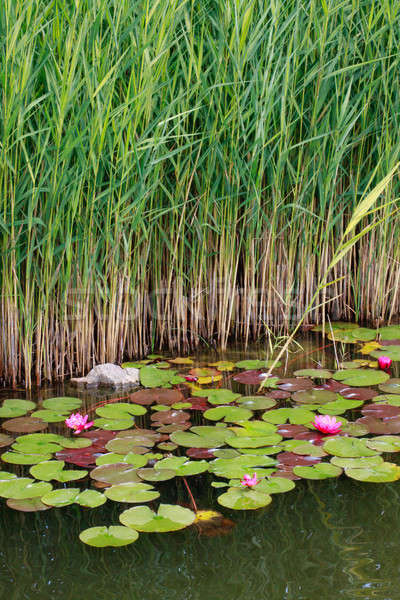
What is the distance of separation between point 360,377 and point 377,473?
30.5 inches

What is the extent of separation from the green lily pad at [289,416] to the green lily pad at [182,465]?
382mm

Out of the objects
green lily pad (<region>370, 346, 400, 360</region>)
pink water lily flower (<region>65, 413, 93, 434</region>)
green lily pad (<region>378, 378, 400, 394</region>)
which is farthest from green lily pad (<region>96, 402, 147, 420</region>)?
green lily pad (<region>370, 346, 400, 360</region>)

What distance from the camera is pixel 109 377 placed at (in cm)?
284

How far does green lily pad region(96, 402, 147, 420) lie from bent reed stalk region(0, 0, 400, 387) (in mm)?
396

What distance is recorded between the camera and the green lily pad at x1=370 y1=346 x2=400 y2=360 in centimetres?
311

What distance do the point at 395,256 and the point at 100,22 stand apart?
5.88 feet

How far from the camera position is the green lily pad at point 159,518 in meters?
1.88

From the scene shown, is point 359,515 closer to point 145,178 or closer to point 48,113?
point 145,178

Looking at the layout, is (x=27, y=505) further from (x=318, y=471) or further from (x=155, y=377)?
(x=155, y=377)

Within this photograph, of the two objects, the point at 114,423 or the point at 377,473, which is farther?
the point at 114,423

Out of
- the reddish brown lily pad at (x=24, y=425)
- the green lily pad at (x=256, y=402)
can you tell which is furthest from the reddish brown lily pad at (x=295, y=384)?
the reddish brown lily pad at (x=24, y=425)

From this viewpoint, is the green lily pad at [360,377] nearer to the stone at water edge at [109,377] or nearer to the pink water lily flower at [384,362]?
the pink water lily flower at [384,362]

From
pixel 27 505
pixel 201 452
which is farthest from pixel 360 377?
pixel 27 505

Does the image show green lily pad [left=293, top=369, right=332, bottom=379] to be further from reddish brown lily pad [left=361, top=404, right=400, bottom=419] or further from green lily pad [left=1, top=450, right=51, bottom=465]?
green lily pad [left=1, top=450, right=51, bottom=465]
